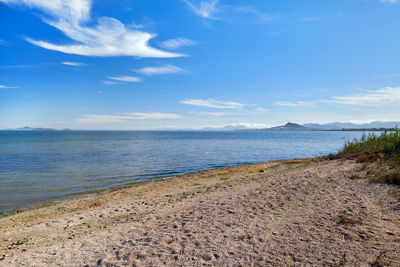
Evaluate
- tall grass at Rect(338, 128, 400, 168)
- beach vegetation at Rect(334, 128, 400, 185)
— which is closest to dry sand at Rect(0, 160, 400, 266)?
beach vegetation at Rect(334, 128, 400, 185)

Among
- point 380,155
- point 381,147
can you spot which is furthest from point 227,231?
point 381,147

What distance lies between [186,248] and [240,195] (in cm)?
497

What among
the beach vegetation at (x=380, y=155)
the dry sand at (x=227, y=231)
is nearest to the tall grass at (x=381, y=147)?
the beach vegetation at (x=380, y=155)

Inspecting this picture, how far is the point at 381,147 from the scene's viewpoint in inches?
688

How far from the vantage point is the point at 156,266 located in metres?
5.00

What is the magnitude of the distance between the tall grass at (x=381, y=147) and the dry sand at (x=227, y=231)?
7148 millimetres

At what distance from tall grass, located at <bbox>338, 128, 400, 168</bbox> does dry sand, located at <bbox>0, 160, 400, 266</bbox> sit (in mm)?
7148

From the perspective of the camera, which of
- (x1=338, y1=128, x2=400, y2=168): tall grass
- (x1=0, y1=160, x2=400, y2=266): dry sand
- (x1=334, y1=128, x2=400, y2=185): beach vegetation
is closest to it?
(x1=0, y1=160, x2=400, y2=266): dry sand

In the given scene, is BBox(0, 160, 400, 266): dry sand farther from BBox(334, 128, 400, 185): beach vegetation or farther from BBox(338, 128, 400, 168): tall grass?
BBox(338, 128, 400, 168): tall grass

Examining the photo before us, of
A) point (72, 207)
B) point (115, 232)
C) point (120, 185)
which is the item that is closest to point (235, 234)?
point (115, 232)

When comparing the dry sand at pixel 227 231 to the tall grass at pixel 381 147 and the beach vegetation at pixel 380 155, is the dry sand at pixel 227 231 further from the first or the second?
the tall grass at pixel 381 147

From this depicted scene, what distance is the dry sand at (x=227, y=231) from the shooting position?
5188mm

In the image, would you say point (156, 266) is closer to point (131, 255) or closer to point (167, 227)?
point (131, 255)

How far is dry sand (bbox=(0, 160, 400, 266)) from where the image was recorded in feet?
17.0
